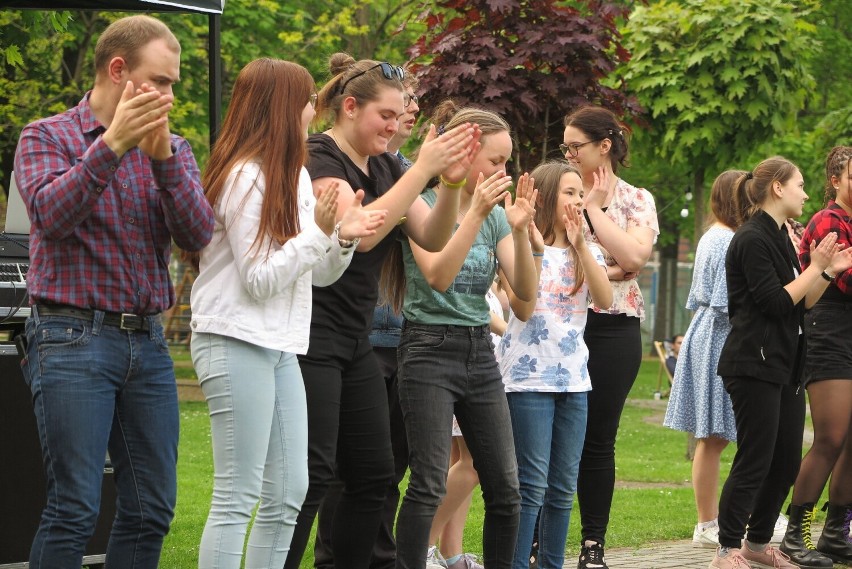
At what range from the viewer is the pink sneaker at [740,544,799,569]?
258 inches

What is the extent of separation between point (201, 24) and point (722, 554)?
52.9 feet

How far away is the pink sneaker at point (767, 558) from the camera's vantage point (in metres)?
6.55

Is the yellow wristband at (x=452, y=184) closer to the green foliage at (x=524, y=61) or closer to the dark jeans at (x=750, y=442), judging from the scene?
the dark jeans at (x=750, y=442)

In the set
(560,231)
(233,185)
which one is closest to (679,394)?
(560,231)

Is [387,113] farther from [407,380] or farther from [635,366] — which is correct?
[635,366]

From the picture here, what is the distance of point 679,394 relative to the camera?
7.55 metres

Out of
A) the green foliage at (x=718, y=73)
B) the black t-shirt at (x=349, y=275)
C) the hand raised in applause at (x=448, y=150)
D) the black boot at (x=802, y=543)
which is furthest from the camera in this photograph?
the green foliage at (x=718, y=73)

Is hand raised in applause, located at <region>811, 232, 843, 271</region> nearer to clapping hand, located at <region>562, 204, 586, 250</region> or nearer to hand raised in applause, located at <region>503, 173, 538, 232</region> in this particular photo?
clapping hand, located at <region>562, 204, 586, 250</region>

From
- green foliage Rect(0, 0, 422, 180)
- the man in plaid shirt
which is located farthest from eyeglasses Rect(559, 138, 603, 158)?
green foliage Rect(0, 0, 422, 180)

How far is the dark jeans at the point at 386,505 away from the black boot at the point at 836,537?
262 cm

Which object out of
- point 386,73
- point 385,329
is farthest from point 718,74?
point 386,73

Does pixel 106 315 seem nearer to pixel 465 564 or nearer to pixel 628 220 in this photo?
pixel 465 564

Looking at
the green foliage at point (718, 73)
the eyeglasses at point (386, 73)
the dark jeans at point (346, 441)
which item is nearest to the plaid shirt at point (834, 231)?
the eyeglasses at point (386, 73)

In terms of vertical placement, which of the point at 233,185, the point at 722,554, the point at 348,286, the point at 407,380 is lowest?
the point at 722,554
